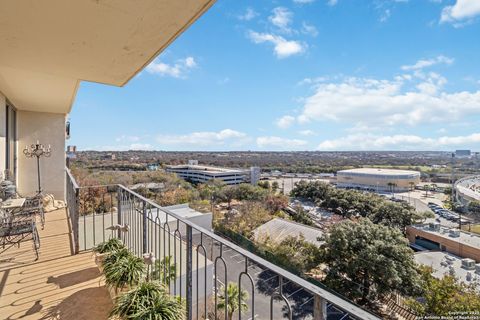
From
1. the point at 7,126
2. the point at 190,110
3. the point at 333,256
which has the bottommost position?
the point at 333,256

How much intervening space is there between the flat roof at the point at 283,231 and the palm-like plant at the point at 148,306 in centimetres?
1169

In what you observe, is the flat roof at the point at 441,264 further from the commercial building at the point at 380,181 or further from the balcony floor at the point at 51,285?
the commercial building at the point at 380,181

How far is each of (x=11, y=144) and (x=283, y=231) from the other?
1270 cm

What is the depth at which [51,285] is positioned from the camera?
250 cm

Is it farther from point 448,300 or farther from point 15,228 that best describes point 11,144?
point 448,300

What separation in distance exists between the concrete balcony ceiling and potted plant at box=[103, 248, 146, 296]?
1995 mm

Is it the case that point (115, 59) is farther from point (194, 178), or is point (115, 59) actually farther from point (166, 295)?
point (194, 178)

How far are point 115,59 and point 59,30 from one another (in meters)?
0.61

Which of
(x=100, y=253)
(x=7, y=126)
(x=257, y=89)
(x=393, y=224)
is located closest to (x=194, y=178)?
(x=257, y=89)

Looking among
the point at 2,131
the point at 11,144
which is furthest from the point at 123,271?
the point at 11,144

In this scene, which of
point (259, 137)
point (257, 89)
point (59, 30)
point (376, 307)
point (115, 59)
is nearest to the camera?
point (59, 30)

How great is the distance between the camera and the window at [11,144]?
4962mm

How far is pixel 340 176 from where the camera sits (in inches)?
1708

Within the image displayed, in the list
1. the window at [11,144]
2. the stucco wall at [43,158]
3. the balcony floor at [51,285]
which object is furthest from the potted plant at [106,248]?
the stucco wall at [43,158]
